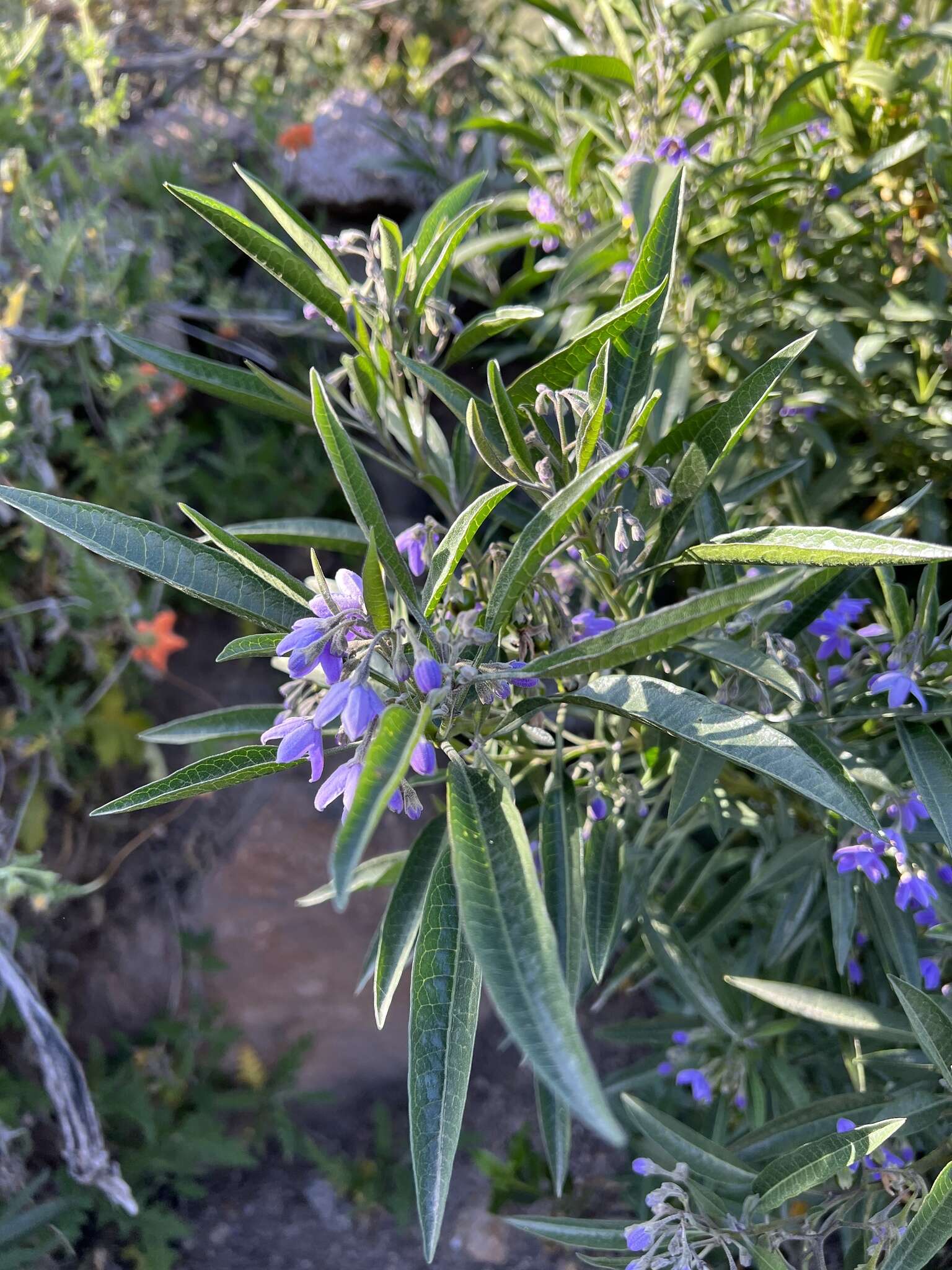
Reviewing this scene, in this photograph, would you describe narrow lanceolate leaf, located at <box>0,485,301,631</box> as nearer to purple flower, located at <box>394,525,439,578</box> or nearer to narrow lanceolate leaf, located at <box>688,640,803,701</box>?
purple flower, located at <box>394,525,439,578</box>

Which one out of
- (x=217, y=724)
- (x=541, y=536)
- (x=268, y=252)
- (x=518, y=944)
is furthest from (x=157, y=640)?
(x=518, y=944)

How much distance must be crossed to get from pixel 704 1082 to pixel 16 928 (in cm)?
128

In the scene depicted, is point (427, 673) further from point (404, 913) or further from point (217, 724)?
point (217, 724)

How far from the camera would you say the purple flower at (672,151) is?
1.37 meters

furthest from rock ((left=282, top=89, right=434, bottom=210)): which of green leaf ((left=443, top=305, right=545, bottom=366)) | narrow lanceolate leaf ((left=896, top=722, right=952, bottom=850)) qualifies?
narrow lanceolate leaf ((left=896, top=722, right=952, bottom=850))

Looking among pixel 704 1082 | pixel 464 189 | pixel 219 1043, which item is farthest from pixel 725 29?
pixel 219 1043

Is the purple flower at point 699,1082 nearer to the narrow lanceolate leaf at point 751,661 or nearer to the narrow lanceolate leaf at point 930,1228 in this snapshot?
the narrow lanceolate leaf at point 930,1228

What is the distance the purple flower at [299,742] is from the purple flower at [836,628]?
0.69 m

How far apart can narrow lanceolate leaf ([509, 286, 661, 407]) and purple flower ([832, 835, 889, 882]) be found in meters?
0.62

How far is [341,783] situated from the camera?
2.76ft

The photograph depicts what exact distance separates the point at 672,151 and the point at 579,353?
0.64 m

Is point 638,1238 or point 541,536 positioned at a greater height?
point 541,536

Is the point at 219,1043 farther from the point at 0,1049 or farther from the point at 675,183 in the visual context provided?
the point at 675,183

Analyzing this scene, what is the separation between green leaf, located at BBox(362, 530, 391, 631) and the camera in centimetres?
75
